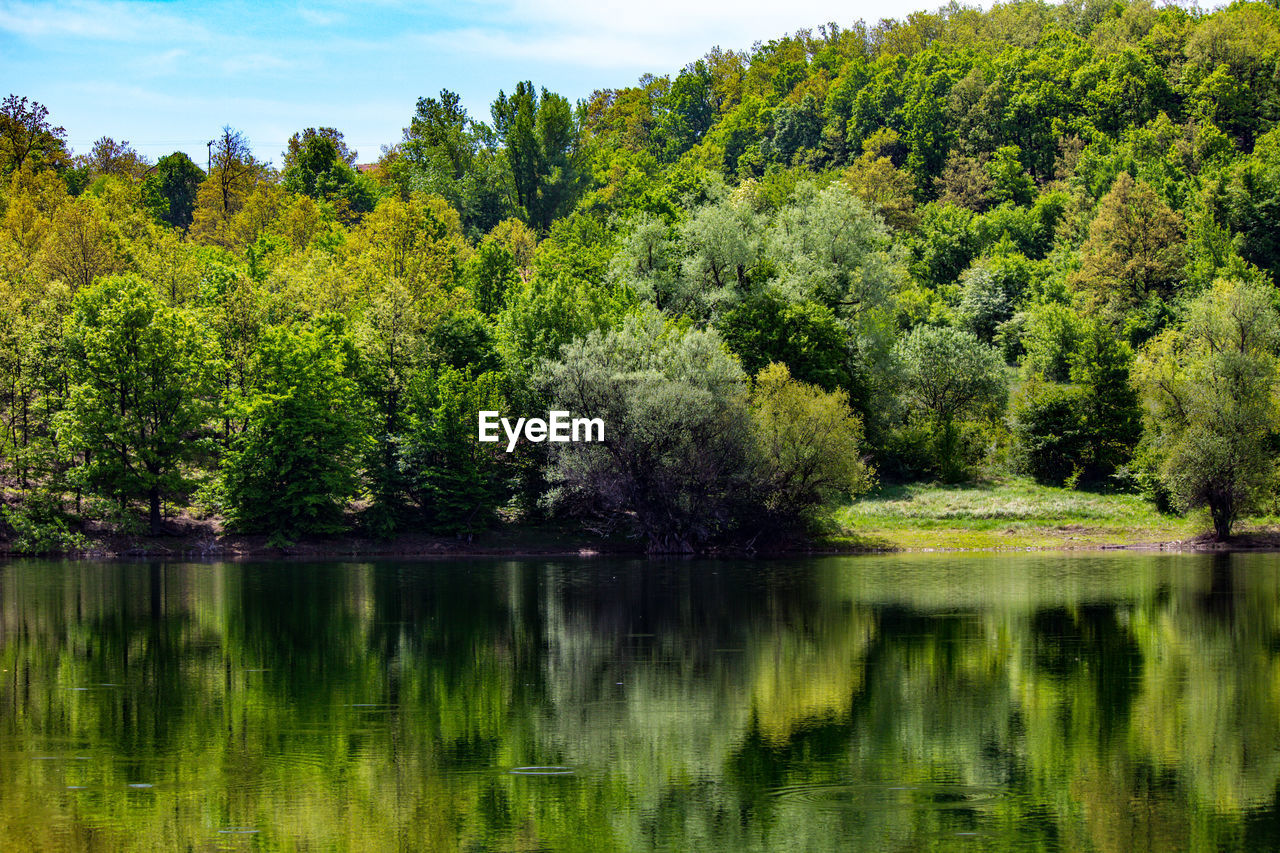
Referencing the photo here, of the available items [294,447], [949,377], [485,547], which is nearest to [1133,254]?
[949,377]

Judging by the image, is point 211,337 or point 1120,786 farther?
point 211,337

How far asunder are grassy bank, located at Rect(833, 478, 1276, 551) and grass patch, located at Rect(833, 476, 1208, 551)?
0.18 ft

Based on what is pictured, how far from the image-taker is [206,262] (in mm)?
90688

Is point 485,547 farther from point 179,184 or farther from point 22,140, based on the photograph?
point 179,184

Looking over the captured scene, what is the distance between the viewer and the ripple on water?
1845cm

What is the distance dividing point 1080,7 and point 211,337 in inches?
6501

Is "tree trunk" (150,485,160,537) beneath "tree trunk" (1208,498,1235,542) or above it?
above

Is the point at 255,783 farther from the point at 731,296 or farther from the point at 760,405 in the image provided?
the point at 731,296

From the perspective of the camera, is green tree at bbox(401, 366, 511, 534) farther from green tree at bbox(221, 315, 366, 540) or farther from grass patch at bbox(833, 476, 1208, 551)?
grass patch at bbox(833, 476, 1208, 551)

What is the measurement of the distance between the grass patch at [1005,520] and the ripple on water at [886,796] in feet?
153

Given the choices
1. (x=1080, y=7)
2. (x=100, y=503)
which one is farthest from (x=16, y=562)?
(x=1080, y=7)

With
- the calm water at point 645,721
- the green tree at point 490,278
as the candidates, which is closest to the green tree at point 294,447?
the calm water at point 645,721

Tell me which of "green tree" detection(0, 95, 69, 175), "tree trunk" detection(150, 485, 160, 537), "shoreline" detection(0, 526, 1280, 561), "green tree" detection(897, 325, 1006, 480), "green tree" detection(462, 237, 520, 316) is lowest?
"shoreline" detection(0, 526, 1280, 561)

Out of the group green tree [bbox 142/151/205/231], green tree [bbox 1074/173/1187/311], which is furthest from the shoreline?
green tree [bbox 142/151/205/231]
